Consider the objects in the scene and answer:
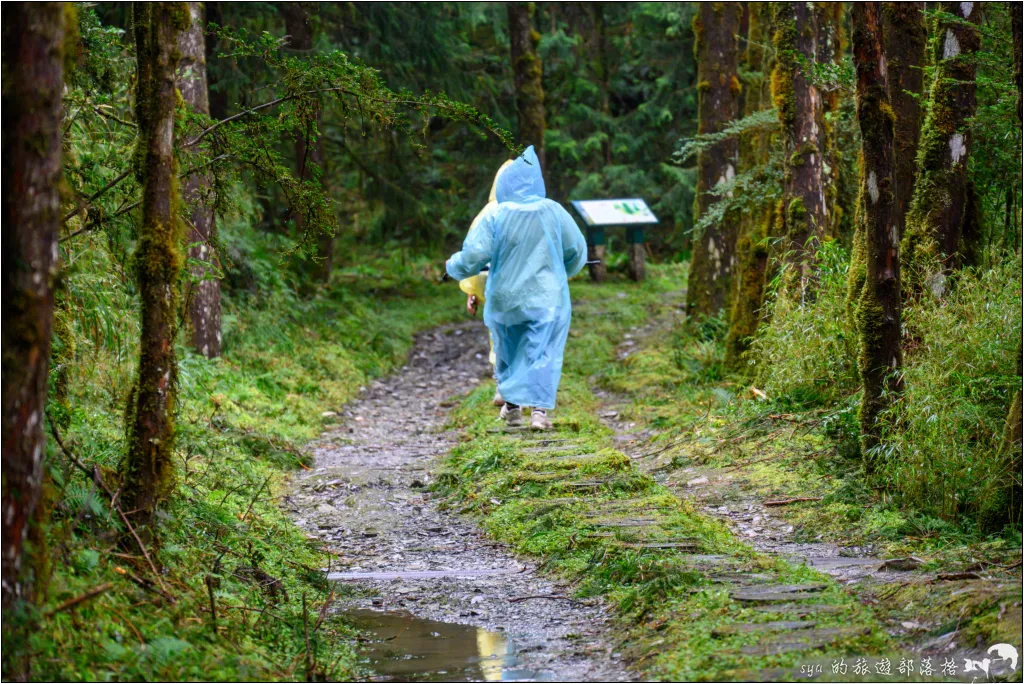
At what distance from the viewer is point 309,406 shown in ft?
39.5

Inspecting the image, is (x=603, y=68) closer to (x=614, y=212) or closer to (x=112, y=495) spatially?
(x=614, y=212)

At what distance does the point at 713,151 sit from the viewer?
16156 mm

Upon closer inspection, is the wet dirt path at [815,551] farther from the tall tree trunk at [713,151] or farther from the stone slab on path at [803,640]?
the tall tree trunk at [713,151]

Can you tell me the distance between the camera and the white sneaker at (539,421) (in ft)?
31.3

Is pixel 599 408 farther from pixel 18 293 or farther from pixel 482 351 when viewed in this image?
pixel 18 293

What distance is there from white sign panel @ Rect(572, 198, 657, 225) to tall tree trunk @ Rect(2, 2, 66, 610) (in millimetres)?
19452

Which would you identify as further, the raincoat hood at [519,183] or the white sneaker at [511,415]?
the white sneaker at [511,415]

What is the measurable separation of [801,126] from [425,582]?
7.12 metres

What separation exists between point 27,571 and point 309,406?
336 inches

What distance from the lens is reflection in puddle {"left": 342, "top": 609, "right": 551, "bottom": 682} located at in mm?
4566

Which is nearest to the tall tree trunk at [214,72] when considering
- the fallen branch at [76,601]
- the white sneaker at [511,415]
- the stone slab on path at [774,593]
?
the white sneaker at [511,415]

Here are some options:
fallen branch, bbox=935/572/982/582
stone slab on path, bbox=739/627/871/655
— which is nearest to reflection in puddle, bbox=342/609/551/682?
stone slab on path, bbox=739/627/871/655

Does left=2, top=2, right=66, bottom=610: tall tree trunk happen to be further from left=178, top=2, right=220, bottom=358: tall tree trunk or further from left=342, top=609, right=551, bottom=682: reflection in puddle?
left=178, top=2, right=220, bottom=358: tall tree trunk

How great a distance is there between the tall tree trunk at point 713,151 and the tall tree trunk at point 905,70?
6.19m
